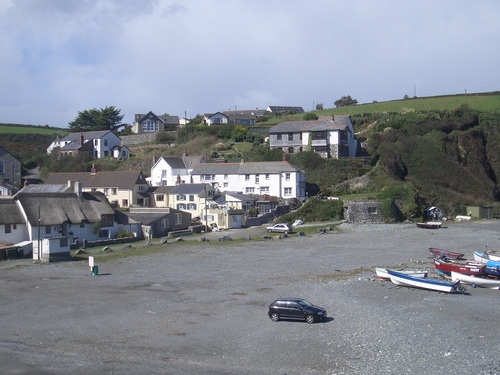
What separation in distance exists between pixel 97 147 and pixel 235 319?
197 ft

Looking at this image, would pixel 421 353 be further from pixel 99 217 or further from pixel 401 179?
pixel 401 179

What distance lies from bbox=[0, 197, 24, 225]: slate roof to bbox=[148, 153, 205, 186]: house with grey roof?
21.3 metres

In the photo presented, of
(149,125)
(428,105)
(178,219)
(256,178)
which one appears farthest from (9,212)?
(428,105)

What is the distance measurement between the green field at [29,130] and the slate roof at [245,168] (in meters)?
48.9

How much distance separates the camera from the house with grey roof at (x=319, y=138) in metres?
64.0

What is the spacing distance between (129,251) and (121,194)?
774 inches

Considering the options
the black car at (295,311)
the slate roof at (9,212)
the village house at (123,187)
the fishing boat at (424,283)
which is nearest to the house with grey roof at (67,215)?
the slate roof at (9,212)

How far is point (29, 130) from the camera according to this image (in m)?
106

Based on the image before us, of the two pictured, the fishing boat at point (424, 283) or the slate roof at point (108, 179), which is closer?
the fishing boat at point (424, 283)

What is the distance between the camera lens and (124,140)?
88250mm

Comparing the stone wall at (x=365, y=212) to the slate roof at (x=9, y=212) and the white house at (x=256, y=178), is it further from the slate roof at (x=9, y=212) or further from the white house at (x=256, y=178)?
the slate roof at (x=9, y=212)

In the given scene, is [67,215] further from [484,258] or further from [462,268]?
[484,258]

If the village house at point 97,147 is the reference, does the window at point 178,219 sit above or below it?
below

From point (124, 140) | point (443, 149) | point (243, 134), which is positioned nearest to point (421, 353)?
point (443, 149)
